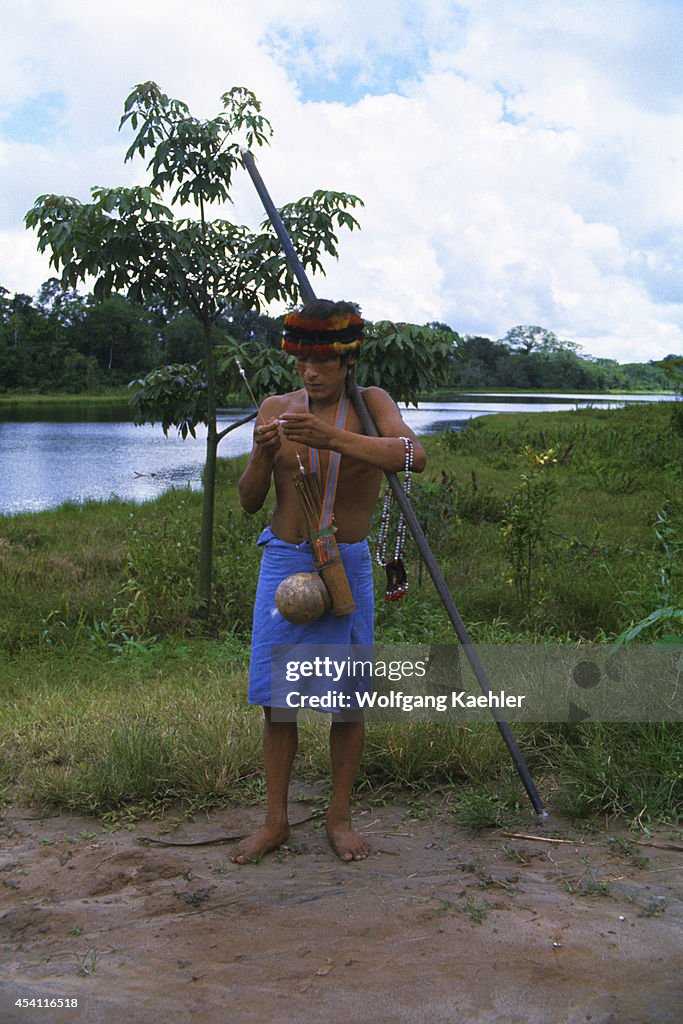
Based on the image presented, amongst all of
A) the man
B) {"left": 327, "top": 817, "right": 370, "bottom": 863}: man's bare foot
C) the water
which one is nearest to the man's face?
the man

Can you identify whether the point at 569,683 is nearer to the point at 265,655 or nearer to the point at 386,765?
the point at 386,765

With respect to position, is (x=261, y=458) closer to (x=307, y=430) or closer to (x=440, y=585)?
(x=307, y=430)

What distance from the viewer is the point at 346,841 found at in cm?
346

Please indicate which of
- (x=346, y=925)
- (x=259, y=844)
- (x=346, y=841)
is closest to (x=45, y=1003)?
(x=346, y=925)

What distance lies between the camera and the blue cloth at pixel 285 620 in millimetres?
3414

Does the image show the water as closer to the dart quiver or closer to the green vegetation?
the green vegetation

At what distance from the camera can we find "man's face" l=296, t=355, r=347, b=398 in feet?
11.0

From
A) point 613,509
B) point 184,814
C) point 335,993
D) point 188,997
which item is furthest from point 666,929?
point 613,509

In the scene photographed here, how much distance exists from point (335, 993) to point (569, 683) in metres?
2.09

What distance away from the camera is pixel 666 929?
9.37ft

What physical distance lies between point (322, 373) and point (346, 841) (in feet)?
5.38

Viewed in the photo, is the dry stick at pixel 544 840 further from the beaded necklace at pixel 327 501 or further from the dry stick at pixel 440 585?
the beaded necklace at pixel 327 501

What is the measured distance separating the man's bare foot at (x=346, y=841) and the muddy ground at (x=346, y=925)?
42 millimetres

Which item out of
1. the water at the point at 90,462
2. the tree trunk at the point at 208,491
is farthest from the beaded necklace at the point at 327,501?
the water at the point at 90,462
